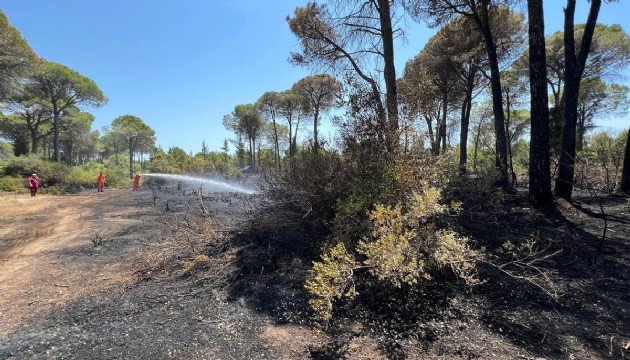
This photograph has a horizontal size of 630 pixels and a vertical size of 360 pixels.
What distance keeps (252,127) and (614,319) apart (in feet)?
120

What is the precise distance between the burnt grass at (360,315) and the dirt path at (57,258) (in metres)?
0.45

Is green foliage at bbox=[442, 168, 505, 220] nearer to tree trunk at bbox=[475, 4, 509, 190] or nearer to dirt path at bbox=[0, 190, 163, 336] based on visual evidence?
tree trunk at bbox=[475, 4, 509, 190]

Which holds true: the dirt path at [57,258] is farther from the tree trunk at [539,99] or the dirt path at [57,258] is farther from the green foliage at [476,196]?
the tree trunk at [539,99]

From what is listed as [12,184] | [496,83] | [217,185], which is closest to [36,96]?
[12,184]

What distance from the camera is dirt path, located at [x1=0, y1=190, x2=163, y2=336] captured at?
403cm

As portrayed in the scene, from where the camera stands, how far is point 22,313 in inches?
145

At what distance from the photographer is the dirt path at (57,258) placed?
13.2 ft

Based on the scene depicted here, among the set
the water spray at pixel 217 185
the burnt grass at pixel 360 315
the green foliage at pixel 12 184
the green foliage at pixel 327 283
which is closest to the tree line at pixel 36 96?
the green foliage at pixel 12 184

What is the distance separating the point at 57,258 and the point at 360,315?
5518mm

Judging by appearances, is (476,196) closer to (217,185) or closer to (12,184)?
(217,185)

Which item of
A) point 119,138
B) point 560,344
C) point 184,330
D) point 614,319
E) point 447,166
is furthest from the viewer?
point 119,138

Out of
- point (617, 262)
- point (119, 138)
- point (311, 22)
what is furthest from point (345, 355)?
point (119, 138)

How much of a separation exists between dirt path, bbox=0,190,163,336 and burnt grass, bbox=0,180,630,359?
1.48 feet

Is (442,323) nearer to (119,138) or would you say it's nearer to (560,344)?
(560,344)
